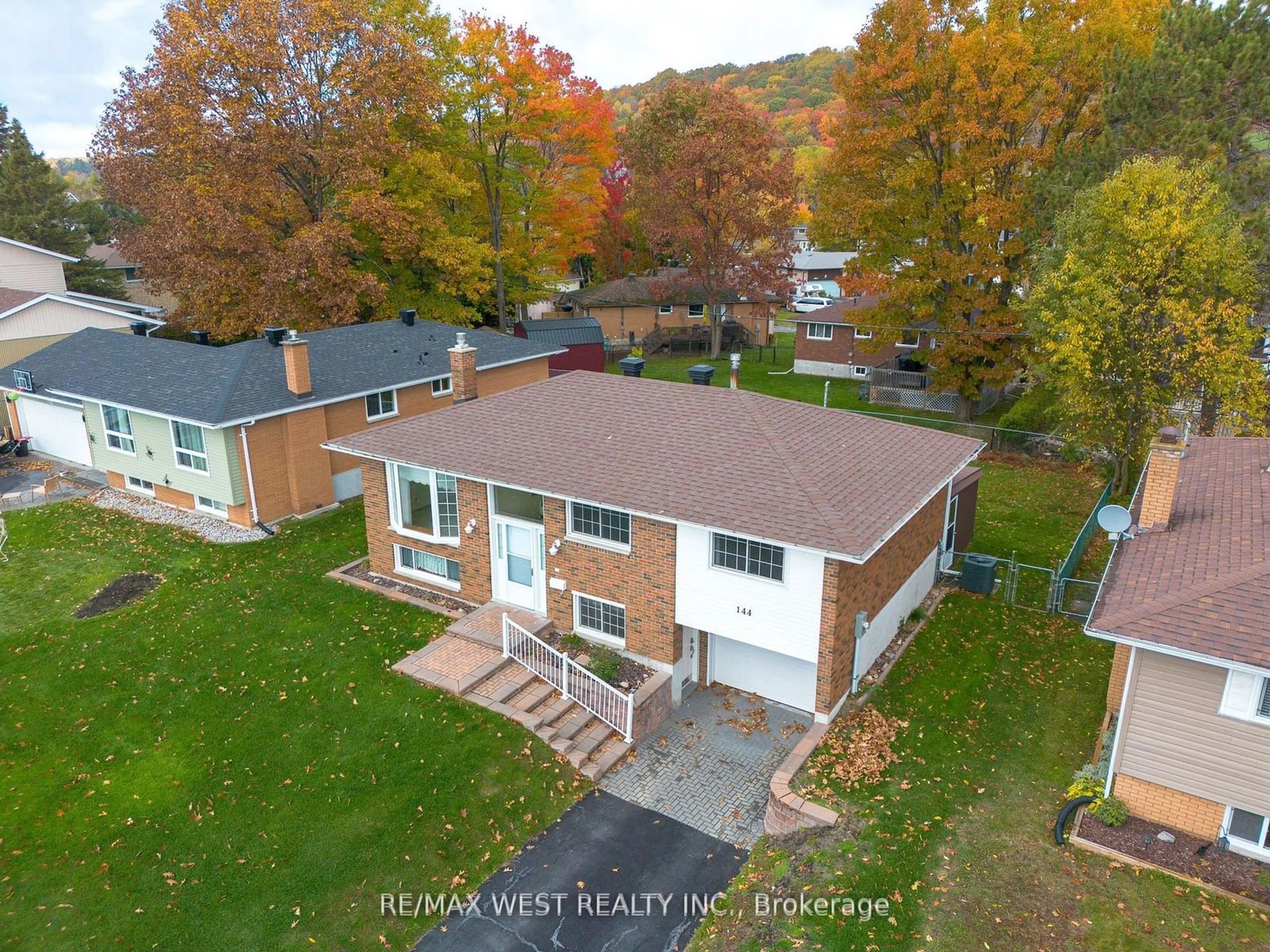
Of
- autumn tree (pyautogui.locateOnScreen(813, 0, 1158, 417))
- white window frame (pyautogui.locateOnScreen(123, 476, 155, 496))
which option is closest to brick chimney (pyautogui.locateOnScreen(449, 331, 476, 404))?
white window frame (pyautogui.locateOnScreen(123, 476, 155, 496))

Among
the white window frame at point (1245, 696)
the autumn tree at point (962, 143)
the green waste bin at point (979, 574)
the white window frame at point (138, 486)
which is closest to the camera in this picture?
the white window frame at point (1245, 696)

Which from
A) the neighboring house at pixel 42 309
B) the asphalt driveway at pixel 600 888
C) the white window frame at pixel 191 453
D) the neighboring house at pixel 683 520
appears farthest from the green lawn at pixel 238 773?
the neighboring house at pixel 42 309

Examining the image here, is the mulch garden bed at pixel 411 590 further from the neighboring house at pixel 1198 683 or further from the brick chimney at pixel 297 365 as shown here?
the neighboring house at pixel 1198 683

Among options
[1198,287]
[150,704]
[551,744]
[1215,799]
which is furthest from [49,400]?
[1198,287]

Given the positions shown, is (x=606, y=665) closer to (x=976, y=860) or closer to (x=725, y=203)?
(x=976, y=860)

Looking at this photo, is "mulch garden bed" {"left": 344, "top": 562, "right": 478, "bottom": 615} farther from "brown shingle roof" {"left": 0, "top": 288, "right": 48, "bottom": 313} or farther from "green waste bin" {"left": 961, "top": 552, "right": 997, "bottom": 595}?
"brown shingle roof" {"left": 0, "top": 288, "right": 48, "bottom": 313}

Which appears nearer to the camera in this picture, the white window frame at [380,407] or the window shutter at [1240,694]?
the window shutter at [1240,694]
